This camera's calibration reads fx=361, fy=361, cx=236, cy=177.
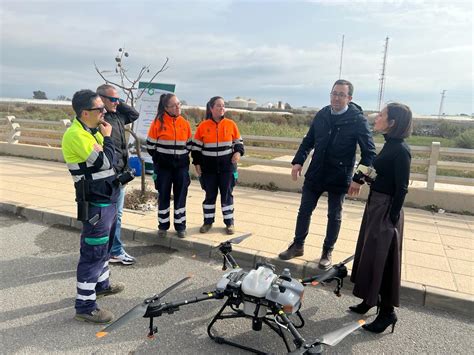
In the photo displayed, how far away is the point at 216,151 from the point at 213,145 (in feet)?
0.30

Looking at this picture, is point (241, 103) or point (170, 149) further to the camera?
point (241, 103)

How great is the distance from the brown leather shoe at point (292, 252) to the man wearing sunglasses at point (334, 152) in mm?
253

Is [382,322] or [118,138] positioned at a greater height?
[118,138]

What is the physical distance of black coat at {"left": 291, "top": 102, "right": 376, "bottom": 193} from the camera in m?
4.02

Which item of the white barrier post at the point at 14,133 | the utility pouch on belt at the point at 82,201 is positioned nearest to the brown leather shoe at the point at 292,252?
the utility pouch on belt at the point at 82,201

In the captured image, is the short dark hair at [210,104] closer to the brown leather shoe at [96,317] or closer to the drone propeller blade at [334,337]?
the brown leather shoe at [96,317]

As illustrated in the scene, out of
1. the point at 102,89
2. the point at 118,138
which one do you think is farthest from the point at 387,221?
the point at 102,89

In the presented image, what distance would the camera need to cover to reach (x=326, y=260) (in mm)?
4309

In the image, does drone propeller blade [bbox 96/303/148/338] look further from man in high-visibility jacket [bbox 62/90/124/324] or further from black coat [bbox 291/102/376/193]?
black coat [bbox 291/102/376/193]

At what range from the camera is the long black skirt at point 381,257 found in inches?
126

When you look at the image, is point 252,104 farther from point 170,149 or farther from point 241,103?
point 170,149

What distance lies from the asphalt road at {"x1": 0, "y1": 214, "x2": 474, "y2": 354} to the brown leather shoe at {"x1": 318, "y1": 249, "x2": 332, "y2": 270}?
0.31 metres

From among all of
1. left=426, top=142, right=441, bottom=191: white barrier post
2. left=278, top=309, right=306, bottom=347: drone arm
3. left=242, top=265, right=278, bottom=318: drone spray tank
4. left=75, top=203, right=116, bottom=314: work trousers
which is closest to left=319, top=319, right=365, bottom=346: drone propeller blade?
left=278, top=309, right=306, bottom=347: drone arm

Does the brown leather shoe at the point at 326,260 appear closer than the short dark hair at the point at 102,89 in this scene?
No
